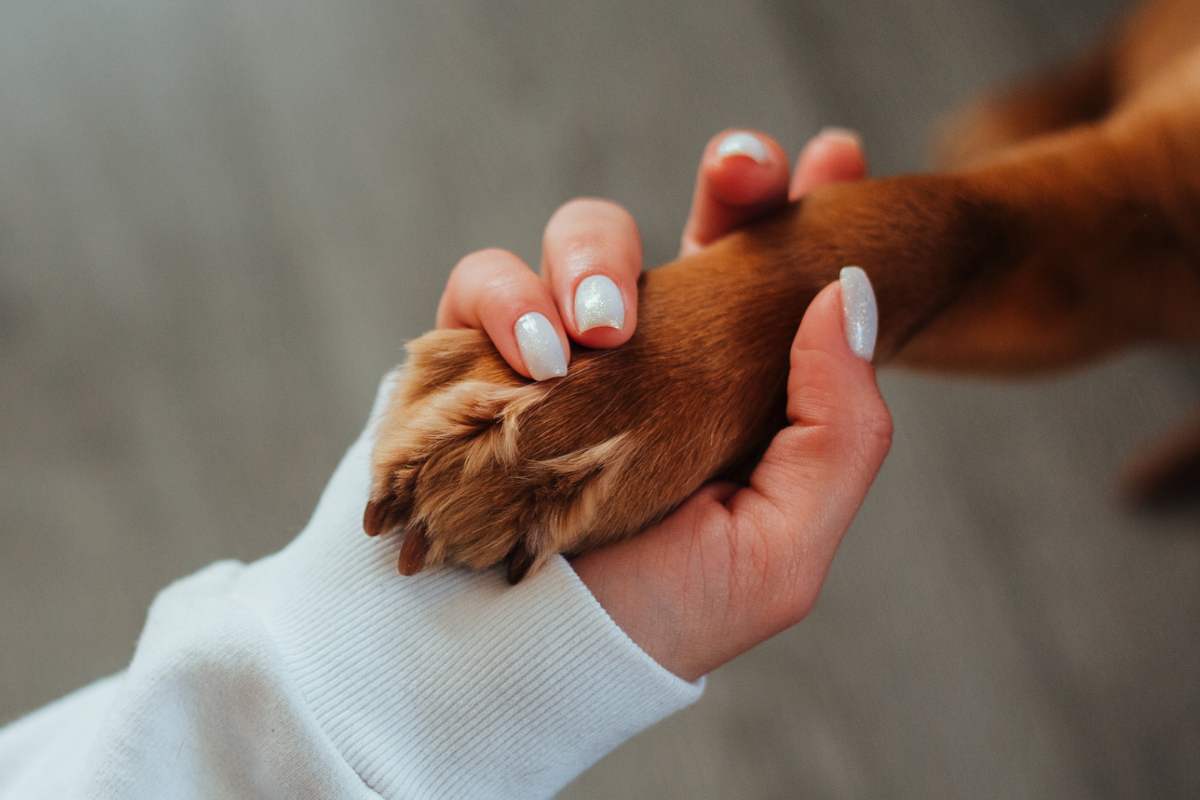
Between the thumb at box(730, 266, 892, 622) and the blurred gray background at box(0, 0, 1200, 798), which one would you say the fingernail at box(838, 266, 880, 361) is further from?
the blurred gray background at box(0, 0, 1200, 798)

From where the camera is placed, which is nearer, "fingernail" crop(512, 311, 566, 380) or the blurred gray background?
"fingernail" crop(512, 311, 566, 380)

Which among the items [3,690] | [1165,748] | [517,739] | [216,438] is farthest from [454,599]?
[1165,748]

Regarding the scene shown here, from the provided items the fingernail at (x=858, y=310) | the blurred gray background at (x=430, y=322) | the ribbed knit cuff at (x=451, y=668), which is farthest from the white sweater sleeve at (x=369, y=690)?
the blurred gray background at (x=430, y=322)

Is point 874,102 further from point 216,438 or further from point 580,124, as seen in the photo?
point 216,438

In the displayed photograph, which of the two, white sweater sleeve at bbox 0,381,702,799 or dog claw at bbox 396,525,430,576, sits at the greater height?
dog claw at bbox 396,525,430,576

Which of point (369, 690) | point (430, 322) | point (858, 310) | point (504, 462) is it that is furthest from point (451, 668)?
point (430, 322)

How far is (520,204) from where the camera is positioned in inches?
56.7

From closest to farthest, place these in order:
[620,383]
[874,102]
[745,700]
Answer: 1. [620,383]
2. [745,700]
3. [874,102]

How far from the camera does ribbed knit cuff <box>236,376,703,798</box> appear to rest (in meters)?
0.67

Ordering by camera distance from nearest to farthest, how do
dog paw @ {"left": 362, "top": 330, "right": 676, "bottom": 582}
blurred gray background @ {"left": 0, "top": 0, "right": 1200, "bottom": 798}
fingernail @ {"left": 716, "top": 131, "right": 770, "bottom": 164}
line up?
dog paw @ {"left": 362, "top": 330, "right": 676, "bottom": 582}
fingernail @ {"left": 716, "top": 131, "right": 770, "bottom": 164}
blurred gray background @ {"left": 0, "top": 0, "right": 1200, "bottom": 798}

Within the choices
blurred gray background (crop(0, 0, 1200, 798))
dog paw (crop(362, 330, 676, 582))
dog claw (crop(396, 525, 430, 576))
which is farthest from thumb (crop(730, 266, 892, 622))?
blurred gray background (crop(0, 0, 1200, 798))

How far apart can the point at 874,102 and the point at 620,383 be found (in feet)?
3.42

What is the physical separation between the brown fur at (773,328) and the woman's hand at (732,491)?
24 millimetres

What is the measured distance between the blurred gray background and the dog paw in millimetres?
714
